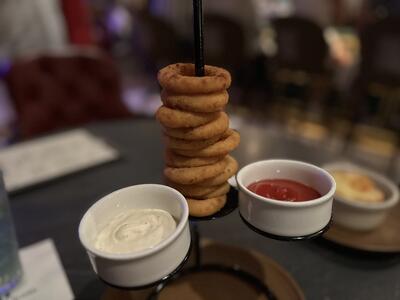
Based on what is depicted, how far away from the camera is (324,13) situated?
2.96 m

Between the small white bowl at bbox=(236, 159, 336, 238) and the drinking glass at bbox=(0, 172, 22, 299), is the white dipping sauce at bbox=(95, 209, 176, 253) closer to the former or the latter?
the small white bowl at bbox=(236, 159, 336, 238)

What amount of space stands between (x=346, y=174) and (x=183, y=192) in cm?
44

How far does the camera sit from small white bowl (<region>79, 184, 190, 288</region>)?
1.24 feet

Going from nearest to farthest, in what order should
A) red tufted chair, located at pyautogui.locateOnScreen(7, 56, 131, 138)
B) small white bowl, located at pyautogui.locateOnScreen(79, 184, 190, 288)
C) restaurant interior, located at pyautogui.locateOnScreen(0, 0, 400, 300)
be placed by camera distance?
small white bowl, located at pyautogui.locateOnScreen(79, 184, 190, 288), restaurant interior, located at pyautogui.locateOnScreen(0, 0, 400, 300), red tufted chair, located at pyautogui.locateOnScreen(7, 56, 131, 138)

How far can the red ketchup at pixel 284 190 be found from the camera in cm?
47

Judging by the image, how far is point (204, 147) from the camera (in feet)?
1.45

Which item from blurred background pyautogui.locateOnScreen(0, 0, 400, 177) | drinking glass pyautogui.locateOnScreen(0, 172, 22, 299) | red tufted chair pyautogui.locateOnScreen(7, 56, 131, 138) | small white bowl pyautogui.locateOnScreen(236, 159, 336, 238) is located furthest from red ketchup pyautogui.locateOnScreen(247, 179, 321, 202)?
red tufted chair pyautogui.locateOnScreen(7, 56, 131, 138)

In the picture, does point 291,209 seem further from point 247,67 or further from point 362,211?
point 247,67

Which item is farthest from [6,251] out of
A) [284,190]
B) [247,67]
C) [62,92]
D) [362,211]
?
[247,67]

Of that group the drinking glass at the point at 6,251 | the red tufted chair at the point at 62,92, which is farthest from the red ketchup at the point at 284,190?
the red tufted chair at the point at 62,92

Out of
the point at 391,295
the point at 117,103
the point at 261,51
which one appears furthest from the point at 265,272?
the point at 261,51

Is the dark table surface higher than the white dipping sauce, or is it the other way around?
the white dipping sauce

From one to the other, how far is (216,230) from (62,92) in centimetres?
108

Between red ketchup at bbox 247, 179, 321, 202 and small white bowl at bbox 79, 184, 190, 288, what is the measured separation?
114 mm
